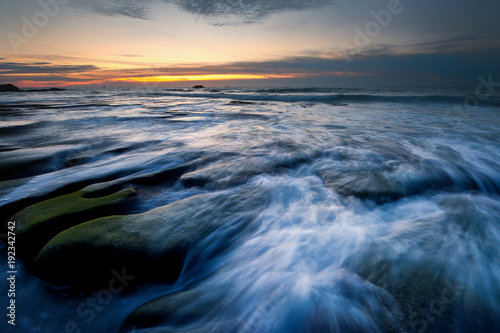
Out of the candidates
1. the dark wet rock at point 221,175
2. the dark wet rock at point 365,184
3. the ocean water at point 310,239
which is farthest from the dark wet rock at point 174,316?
the dark wet rock at point 365,184

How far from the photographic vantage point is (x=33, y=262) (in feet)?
7.51

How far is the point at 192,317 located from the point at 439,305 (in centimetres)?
186

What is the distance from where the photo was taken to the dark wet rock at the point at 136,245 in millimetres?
2168

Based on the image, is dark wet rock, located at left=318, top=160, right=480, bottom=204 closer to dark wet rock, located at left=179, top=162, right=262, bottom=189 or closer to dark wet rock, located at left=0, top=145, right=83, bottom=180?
dark wet rock, located at left=179, top=162, right=262, bottom=189

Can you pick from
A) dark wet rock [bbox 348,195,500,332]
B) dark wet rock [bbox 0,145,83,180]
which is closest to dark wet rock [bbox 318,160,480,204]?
dark wet rock [bbox 348,195,500,332]

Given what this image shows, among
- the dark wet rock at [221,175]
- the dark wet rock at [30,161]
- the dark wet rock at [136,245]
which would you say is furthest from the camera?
the dark wet rock at [30,161]

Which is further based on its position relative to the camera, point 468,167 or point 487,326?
point 468,167

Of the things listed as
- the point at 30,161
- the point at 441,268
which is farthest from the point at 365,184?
the point at 30,161

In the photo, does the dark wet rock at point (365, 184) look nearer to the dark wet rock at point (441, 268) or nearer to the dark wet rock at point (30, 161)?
the dark wet rock at point (441, 268)

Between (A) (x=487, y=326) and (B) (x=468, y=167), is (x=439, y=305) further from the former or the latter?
(B) (x=468, y=167)

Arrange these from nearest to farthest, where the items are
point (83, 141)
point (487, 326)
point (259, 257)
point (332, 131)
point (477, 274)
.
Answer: point (487, 326) → point (477, 274) → point (259, 257) → point (83, 141) → point (332, 131)

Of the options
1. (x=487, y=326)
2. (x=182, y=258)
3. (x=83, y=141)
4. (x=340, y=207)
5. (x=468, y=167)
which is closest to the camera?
(x=487, y=326)

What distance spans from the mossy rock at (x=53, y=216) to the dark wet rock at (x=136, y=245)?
32cm

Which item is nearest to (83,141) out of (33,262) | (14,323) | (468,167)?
(33,262)
